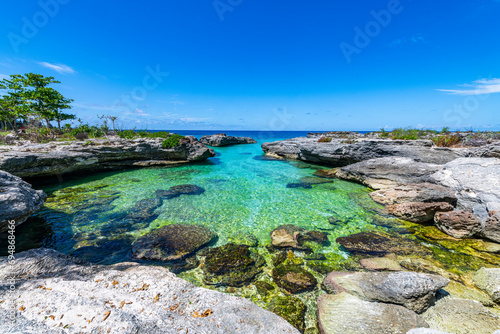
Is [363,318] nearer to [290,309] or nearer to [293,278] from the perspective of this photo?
[290,309]

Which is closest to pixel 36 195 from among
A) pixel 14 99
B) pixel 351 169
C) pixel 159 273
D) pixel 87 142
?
pixel 159 273

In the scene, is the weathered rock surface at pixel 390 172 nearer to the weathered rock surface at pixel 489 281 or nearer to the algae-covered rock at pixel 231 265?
the weathered rock surface at pixel 489 281

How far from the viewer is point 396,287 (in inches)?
164

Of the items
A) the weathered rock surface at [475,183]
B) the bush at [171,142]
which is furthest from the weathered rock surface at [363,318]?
the bush at [171,142]

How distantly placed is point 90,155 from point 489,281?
2259 centimetres

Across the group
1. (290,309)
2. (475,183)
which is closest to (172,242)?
(290,309)

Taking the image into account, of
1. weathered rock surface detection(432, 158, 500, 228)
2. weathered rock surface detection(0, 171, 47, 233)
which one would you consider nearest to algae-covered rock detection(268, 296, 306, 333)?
weathered rock surface detection(0, 171, 47, 233)

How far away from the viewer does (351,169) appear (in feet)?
50.3

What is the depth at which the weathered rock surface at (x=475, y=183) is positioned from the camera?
775cm

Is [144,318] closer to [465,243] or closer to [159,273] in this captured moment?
[159,273]

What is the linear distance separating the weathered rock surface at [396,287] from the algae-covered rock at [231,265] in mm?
2173

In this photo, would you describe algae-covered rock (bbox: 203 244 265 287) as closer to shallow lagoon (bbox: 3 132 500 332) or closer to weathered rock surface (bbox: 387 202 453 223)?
shallow lagoon (bbox: 3 132 500 332)

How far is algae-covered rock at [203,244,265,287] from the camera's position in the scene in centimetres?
520

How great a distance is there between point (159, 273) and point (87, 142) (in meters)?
18.2
